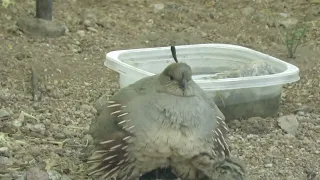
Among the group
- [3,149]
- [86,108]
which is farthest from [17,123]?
[86,108]

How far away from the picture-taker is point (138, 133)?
3.04m

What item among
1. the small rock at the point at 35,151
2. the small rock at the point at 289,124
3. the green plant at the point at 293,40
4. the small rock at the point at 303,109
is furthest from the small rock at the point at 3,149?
the green plant at the point at 293,40

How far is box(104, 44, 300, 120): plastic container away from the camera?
154 inches

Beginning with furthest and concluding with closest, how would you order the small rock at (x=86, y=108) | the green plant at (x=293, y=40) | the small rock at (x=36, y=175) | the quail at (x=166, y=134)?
the green plant at (x=293, y=40), the small rock at (x=86, y=108), the small rock at (x=36, y=175), the quail at (x=166, y=134)

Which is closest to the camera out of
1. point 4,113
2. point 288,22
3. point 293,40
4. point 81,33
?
point 4,113

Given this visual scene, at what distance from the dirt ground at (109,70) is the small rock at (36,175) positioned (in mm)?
63

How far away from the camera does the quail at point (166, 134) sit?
302cm

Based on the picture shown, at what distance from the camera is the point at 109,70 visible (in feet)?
15.7

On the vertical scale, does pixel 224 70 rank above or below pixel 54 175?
above

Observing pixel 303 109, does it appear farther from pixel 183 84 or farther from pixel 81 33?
pixel 81 33

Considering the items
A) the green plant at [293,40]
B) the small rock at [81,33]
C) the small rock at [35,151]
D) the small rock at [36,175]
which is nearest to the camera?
the small rock at [36,175]

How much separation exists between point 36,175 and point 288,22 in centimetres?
303

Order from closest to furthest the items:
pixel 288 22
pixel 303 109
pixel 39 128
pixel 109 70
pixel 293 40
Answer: pixel 39 128, pixel 303 109, pixel 109 70, pixel 293 40, pixel 288 22

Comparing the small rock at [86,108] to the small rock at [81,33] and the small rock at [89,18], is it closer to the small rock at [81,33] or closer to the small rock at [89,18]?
the small rock at [81,33]
